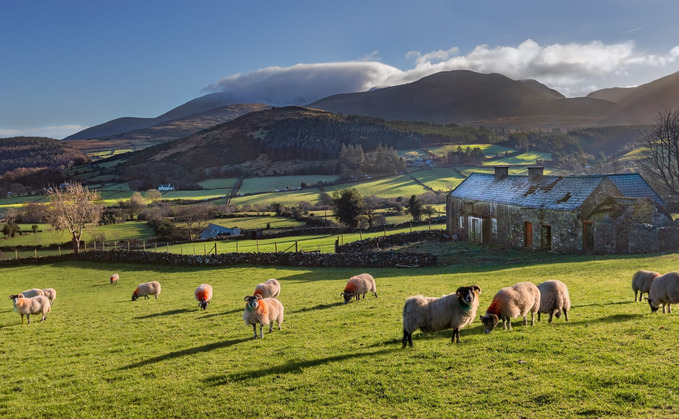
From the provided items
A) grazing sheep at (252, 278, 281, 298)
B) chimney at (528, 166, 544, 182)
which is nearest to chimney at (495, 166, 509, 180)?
chimney at (528, 166, 544, 182)

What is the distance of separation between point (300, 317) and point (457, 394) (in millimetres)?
Answer: 8843

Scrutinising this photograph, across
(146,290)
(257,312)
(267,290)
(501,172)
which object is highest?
(501,172)

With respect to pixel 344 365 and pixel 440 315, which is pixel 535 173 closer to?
pixel 440 315

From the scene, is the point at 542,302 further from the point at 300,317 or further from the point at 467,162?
the point at 467,162

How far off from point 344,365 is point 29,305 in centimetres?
1632

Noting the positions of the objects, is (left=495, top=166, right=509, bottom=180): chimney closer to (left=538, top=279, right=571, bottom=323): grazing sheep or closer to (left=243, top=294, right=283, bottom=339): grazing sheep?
(left=538, top=279, right=571, bottom=323): grazing sheep

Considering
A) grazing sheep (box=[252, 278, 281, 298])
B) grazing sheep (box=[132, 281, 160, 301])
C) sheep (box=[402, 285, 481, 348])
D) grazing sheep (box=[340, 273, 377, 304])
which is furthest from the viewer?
grazing sheep (box=[132, 281, 160, 301])

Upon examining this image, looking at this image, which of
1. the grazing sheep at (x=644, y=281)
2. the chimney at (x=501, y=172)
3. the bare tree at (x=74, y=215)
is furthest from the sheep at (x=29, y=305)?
the chimney at (x=501, y=172)

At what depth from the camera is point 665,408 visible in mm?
7535

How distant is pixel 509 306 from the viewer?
1192 cm

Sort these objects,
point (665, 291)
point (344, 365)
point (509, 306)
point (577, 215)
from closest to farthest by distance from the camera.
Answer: point (344, 365) < point (509, 306) < point (665, 291) < point (577, 215)

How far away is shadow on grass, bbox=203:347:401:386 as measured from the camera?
10.4m

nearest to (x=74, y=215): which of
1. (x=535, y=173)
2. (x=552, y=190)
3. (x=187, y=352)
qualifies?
(x=187, y=352)

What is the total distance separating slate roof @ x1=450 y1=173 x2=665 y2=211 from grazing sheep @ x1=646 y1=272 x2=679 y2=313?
24488mm
